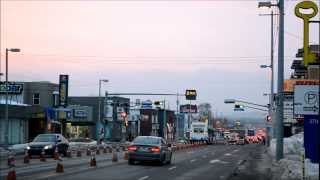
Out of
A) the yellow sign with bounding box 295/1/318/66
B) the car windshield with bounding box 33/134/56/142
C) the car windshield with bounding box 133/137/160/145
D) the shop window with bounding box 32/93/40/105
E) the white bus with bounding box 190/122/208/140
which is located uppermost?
the yellow sign with bounding box 295/1/318/66

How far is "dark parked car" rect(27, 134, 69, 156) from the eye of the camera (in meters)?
42.5

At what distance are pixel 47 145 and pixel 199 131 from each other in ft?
193

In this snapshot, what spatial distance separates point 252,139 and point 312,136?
116445 millimetres

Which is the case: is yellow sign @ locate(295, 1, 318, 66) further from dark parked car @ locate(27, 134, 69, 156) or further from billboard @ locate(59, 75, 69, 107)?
billboard @ locate(59, 75, 69, 107)

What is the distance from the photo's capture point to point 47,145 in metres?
42.9

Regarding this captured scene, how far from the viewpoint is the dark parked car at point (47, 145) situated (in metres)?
42.5

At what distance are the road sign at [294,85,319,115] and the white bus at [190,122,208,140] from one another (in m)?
82.9

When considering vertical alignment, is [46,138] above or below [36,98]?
below

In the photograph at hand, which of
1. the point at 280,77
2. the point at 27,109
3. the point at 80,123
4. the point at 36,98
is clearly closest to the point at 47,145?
the point at 280,77

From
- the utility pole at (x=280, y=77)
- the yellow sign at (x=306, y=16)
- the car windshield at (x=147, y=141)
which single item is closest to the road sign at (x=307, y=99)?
the yellow sign at (x=306, y=16)

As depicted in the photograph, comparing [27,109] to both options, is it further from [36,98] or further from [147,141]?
[147,141]

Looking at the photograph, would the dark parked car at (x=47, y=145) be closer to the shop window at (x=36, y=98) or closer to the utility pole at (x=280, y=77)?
the utility pole at (x=280, y=77)

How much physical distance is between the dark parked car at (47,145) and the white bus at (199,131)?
5551cm

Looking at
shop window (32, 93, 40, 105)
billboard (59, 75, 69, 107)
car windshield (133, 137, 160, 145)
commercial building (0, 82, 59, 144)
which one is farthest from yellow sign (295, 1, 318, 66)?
shop window (32, 93, 40, 105)
